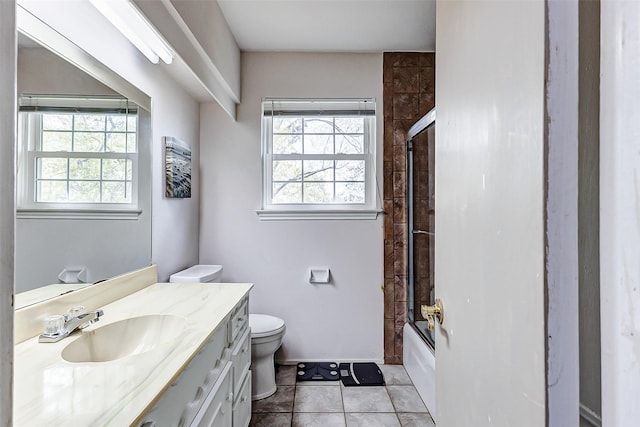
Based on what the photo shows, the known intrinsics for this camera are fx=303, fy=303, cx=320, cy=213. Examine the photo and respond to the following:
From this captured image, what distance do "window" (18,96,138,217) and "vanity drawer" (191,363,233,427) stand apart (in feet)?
2.92

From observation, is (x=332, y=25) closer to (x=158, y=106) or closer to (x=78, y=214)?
(x=158, y=106)

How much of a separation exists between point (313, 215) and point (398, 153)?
2.89ft

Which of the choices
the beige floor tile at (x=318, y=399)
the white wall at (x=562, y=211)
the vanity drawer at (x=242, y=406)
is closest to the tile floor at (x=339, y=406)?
the beige floor tile at (x=318, y=399)

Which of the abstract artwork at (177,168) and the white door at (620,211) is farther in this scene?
the abstract artwork at (177,168)

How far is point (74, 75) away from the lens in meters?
1.20

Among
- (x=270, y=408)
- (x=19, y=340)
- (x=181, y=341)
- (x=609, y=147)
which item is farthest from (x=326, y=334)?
(x=609, y=147)

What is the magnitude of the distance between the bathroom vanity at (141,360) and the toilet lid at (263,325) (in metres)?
0.28

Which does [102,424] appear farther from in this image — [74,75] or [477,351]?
[74,75]

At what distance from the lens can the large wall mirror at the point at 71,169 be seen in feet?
3.32

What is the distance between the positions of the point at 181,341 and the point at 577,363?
3.34 ft

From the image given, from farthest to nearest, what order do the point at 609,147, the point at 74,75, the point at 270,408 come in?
the point at 270,408 → the point at 74,75 → the point at 609,147

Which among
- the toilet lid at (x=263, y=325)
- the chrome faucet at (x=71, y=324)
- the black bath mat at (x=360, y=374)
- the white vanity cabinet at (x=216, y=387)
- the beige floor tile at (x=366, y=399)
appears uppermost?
the chrome faucet at (x=71, y=324)

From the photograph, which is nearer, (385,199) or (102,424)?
(102,424)

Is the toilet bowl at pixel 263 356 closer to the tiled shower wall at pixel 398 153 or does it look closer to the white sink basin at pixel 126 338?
the white sink basin at pixel 126 338
